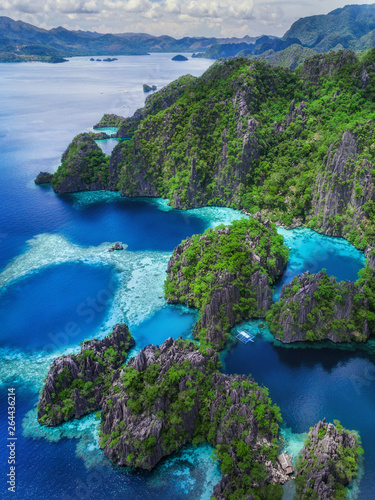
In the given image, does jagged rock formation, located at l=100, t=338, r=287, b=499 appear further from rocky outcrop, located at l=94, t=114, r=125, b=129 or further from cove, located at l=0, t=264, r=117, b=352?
rocky outcrop, located at l=94, t=114, r=125, b=129

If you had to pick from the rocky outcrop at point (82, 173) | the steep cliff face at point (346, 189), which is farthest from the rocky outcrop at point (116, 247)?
the steep cliff face at point (346, 189)

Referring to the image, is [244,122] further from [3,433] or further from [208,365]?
[3,433]

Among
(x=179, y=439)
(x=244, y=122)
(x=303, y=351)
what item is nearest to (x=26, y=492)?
(x=179, y=439)

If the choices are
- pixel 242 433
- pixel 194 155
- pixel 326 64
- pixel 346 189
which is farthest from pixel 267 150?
pixel 242 433

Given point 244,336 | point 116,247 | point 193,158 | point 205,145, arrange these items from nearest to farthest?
point 244,336, point 116,247, point 193,158, point 205,145

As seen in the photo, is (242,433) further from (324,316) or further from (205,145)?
(205,145)

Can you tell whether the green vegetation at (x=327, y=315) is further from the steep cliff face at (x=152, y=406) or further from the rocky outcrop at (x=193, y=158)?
the rocky outcrop at (x=193, y=158)
